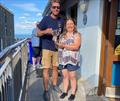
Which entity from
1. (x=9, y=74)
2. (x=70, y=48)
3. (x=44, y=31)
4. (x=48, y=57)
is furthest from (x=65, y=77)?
(x=9, y=74)

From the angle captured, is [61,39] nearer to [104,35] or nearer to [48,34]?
[48,34]

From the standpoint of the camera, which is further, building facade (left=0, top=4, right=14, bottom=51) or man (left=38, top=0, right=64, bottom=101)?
building facade (left=0, top=4, right=14, bottom=51)

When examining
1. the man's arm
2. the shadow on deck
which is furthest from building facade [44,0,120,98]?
the man's arm

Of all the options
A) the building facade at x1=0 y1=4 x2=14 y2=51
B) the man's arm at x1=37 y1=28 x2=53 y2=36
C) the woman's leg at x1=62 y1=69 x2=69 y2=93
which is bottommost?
the woman's leg at x1=62 y1=69 x2=69 y2=93

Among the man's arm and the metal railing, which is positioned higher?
the man's arm

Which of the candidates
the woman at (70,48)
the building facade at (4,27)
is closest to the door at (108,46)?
the woman at (70,48)

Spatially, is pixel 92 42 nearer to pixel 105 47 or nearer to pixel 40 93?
pixel 105 47

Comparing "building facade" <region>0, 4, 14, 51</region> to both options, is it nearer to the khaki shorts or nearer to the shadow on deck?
the shadow on deck

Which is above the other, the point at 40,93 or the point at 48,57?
the point at 48,57

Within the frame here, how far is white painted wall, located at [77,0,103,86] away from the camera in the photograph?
484cm

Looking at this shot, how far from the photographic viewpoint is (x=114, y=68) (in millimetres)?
4855

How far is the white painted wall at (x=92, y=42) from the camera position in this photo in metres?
4.84

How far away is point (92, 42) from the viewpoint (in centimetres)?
519

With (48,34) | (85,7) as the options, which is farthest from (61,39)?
(85,7)
